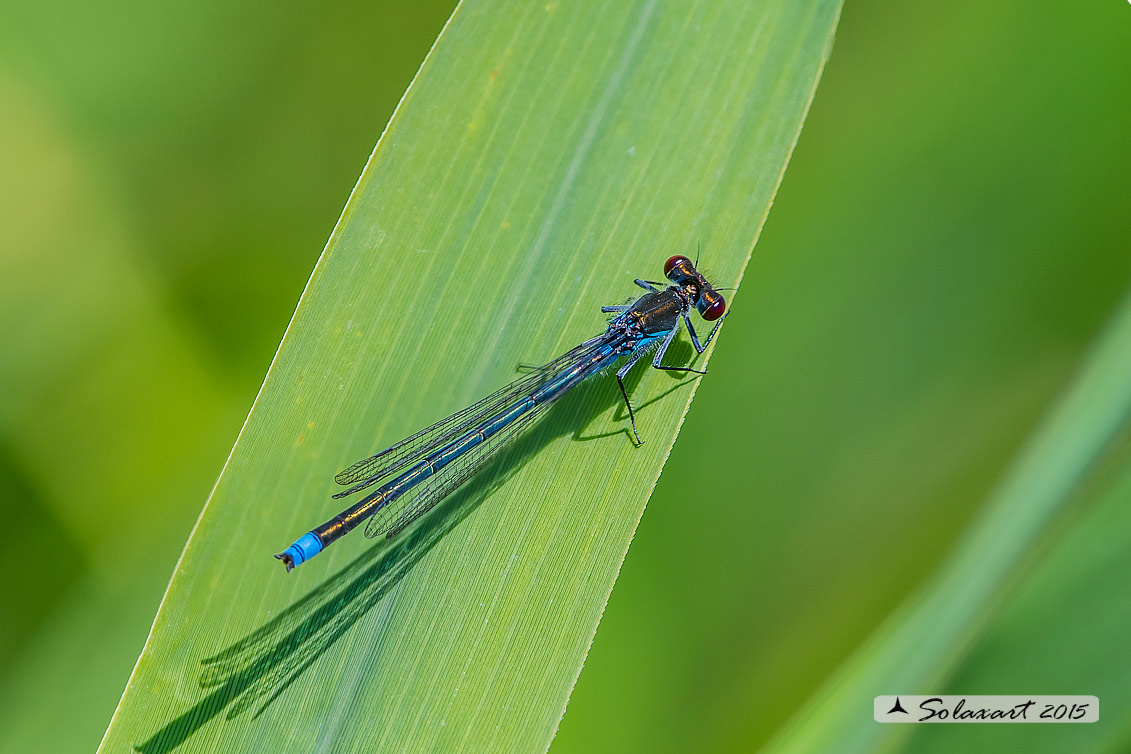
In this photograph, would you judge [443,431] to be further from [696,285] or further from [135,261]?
A: [135,261]

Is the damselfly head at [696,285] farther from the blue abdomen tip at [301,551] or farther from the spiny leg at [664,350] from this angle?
the blue abdomen tip at [301,551]

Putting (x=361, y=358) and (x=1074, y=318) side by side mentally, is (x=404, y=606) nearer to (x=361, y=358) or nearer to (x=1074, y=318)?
(x=361, y=358)

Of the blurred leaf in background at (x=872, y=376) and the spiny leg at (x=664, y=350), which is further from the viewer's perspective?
the spiny leg at (x=664, y=350)

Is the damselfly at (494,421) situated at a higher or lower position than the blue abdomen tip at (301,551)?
higher

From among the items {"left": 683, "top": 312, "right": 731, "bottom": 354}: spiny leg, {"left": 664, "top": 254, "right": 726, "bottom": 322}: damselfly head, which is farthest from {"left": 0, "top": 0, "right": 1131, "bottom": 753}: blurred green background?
{"left": 664, "top": 254, "right": 726, "bottom": 322}: damselfly head

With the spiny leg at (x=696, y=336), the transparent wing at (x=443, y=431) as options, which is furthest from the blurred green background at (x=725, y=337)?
the transparent wing at (x=443, y=431)

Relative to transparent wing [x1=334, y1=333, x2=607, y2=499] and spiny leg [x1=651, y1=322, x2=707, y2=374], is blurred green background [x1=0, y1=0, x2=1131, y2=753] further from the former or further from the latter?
transparent wing [x1=334, y1=333, x2=607, y2=499]

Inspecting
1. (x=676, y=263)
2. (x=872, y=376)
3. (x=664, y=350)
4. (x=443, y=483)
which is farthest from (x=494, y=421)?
(x=872, y=376)

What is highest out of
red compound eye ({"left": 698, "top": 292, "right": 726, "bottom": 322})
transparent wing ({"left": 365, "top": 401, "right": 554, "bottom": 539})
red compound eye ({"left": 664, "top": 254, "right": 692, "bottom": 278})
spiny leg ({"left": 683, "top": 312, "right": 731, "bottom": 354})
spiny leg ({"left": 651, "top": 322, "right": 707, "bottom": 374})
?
red compound eye ({"left": 664, "top": 254, "right": 692, "bottom": 278})
